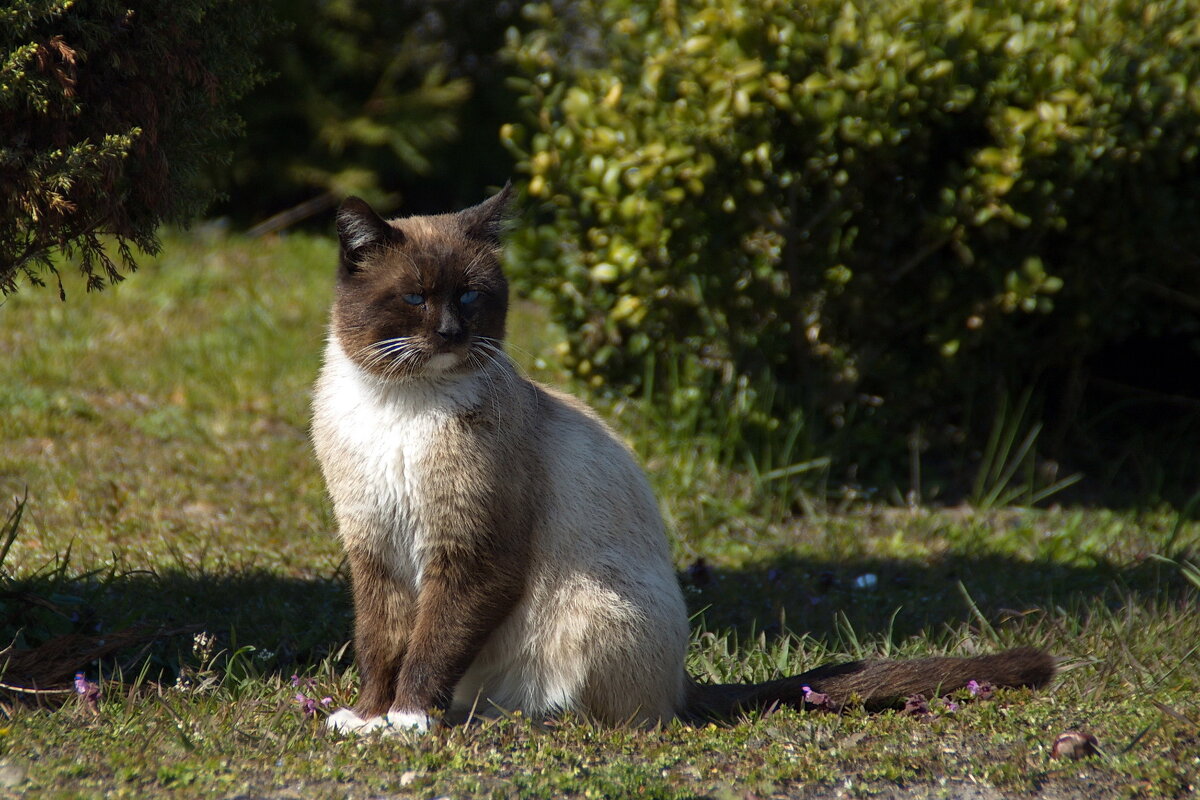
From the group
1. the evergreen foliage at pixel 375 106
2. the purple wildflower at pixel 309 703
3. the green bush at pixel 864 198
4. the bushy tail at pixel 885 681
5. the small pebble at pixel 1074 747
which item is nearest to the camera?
the small pebble at pixel 1074 747

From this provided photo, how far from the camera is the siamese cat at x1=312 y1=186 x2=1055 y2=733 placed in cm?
310

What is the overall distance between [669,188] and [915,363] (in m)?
1.60

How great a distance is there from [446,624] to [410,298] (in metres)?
0.89

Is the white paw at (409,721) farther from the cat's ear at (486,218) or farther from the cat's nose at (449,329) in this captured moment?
the cat's ear at (486,218)

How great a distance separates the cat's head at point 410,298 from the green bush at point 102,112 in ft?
1.86

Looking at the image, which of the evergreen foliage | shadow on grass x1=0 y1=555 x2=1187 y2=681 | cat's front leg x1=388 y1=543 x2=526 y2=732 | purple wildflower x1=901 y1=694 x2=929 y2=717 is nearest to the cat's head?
cat's front leg x1=388 y1=543 x2=526 y2=732

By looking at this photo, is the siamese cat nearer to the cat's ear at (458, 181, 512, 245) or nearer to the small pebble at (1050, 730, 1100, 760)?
the cat's ear at (458, 181, 512, 245)

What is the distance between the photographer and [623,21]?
17.1 feet

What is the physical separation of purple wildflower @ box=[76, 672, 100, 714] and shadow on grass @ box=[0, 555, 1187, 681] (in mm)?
151

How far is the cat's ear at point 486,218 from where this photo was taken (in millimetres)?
3307

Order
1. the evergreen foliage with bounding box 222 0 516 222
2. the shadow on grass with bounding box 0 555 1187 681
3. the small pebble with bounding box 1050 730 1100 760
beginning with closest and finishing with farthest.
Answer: the small pebble with bounding box 1050 730 1100 760 → the shadow on grass with bounding box 0 555 1187 681 → the evergreen foliage with bounding box 222 0 516 222

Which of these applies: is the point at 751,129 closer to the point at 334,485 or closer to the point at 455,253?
the point at 455,253

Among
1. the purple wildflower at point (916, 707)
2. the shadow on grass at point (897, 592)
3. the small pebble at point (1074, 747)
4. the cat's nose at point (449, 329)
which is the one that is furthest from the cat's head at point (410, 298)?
the small pebble at point (1074, 747)

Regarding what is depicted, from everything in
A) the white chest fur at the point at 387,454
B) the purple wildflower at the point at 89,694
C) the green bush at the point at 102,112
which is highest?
the green bush at the point at 102,112
